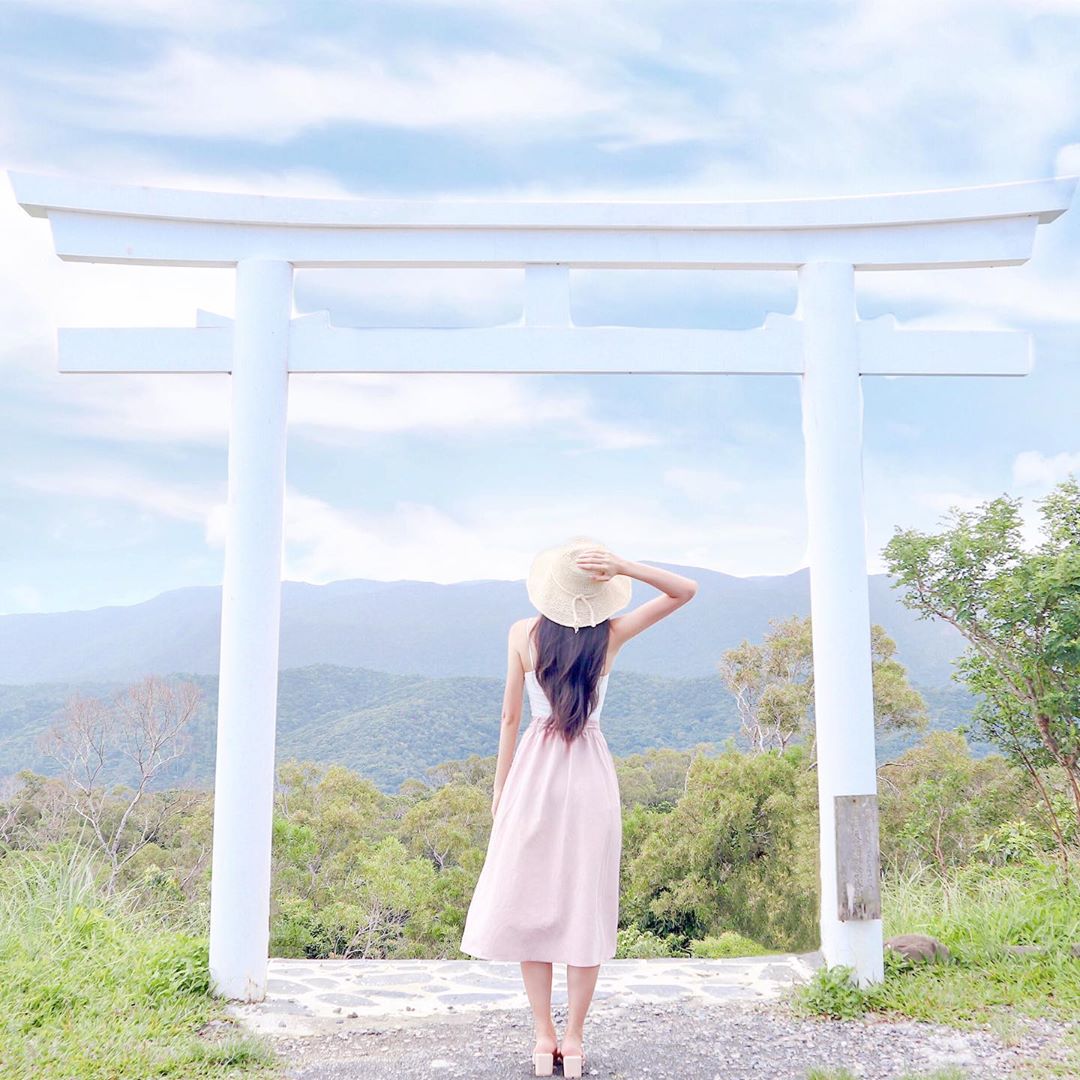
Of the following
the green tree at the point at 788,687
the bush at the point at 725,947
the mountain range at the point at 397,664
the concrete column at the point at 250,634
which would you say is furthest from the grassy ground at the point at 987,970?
the mountain range at the point at 397,664

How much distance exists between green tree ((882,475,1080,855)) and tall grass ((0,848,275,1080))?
143 inches

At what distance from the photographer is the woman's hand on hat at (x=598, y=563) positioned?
257cm

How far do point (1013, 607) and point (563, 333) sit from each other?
2.56 metres

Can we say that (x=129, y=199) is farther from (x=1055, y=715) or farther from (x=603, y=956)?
(x=1055, y=715)

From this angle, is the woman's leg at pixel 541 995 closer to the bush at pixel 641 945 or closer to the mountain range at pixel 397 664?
the bush at pixel 641 945

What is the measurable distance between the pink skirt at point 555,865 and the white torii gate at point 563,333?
3.87 feet

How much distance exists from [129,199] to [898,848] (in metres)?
6.31

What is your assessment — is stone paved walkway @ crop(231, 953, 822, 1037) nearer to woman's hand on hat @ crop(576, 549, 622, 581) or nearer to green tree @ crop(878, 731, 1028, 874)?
woman's hand on hat @ crop(576, 549, 622, 581)

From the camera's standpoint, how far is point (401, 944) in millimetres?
6887

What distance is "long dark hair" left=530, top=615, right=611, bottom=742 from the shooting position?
256 cm

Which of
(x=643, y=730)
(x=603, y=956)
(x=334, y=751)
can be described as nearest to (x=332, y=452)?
(x=334, y=751)

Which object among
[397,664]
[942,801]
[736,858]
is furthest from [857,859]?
[397,664]

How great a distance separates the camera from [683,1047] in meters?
2.93

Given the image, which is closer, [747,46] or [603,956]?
[603,956]
